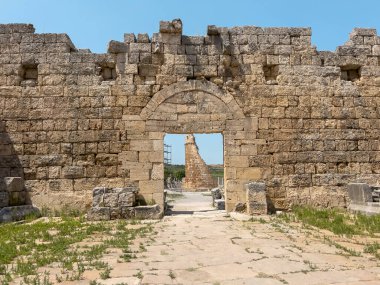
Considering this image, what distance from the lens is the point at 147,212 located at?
7.83 meters

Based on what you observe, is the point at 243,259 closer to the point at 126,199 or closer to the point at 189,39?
the point at 126,199

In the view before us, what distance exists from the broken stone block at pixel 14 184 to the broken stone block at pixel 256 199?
5.40m

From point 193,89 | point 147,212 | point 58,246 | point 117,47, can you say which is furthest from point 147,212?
point 117,47

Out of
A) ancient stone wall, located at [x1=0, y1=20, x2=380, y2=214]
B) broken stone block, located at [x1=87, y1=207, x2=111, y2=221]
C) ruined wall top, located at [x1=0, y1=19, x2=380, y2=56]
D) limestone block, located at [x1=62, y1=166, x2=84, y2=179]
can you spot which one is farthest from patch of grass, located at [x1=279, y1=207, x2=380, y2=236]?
limestone block, located at [x1=62, y1=166, x2=84, y2=179]

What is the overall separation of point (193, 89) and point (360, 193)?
4.74 meters

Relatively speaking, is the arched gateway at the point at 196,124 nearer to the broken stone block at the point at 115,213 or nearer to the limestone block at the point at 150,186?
the limestone block at the point at 150,186

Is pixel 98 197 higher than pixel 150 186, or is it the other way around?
pixel 150 186

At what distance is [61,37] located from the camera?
9047mm

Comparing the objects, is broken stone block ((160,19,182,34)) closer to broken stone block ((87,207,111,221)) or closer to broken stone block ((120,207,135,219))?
broken stone block ((120,207,135,219))

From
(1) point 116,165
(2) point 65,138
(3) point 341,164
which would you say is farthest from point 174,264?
(3) point 341,164

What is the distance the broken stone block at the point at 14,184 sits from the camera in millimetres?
8050

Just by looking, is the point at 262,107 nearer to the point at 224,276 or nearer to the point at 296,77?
the point at 296,77

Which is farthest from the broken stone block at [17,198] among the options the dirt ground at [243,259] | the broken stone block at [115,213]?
the dirt ground at [243,259]

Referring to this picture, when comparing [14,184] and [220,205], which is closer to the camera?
[14,184]
